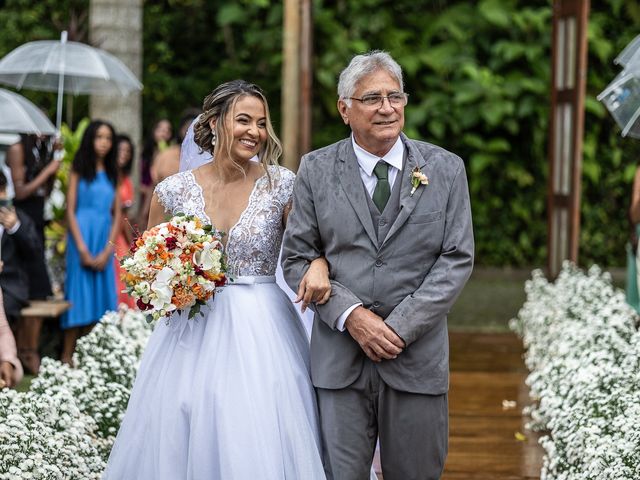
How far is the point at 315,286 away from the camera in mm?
4312

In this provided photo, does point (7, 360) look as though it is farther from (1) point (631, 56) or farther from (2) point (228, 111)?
(1) point (631, 56)

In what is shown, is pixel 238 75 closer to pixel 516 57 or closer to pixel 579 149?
pixel 516 57

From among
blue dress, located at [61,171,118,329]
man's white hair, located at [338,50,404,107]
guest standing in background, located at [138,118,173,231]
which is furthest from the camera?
guest standing in background, located at [138,118,173,231]

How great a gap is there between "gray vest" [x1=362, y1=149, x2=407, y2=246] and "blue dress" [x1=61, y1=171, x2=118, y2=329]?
558 centimetres

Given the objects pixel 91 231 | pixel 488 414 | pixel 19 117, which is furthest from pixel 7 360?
pixel 19 117

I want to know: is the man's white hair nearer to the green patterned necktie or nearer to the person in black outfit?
the green patterned necktie

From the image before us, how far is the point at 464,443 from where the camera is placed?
23.2 ft

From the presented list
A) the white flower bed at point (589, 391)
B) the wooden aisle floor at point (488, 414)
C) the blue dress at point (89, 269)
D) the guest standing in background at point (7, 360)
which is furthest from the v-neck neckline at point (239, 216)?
the blue dress at point (89, 269)

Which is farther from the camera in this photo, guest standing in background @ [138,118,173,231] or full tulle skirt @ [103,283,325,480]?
guest standing in background @ [138,118,173,231]

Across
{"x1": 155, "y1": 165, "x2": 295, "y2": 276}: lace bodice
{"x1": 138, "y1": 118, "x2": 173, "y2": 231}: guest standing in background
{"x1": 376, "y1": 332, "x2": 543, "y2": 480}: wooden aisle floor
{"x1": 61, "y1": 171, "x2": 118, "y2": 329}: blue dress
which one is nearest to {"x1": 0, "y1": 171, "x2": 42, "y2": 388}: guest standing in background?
{"x1": 61, "y1": 171, "x2": 118, "y2": 329}: blue dress

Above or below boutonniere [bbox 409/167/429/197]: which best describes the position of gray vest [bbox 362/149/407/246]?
below

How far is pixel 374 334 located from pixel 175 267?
842 mm

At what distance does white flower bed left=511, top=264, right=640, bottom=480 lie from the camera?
497 cm

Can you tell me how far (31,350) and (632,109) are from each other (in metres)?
4.76
